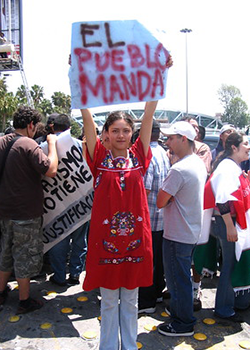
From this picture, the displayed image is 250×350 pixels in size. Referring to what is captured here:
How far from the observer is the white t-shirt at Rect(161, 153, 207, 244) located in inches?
112

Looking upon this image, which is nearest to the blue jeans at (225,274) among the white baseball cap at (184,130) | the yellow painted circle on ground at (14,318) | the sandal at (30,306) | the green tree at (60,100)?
the white baseball cap at (184,130)

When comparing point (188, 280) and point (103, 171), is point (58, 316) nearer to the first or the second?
point (188, 280)

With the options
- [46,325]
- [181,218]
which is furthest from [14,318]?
[181,218]

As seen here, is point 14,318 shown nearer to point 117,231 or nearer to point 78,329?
point 78,329

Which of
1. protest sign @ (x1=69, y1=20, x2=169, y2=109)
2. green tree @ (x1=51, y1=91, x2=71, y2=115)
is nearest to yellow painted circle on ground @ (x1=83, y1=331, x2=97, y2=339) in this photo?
protest sign @ (x1=69, y1=20, x2=169, y2=109)

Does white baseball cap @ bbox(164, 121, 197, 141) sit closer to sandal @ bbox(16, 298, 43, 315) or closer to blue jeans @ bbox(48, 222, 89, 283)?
blue jeans @ bbox(48, 222, 89, 283)

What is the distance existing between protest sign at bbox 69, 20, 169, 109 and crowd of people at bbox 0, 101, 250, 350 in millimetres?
151

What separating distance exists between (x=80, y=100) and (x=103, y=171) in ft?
A: 1.67

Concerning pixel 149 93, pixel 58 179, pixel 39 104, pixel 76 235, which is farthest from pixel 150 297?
pixel 39 104

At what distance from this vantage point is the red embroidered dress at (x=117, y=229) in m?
2.42

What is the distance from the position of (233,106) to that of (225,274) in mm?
89290

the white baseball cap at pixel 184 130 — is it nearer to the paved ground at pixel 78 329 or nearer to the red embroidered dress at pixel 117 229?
the red embroidered dress at pixel 117 229

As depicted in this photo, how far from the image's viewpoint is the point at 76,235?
418 cm

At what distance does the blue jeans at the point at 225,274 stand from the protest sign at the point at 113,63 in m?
1.50
